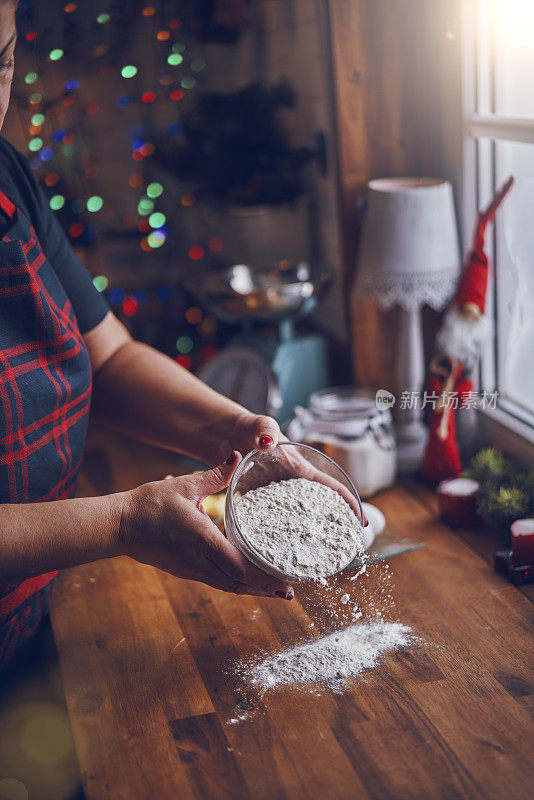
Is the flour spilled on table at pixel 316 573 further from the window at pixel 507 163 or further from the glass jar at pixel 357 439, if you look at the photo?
the window at pixel 507 163

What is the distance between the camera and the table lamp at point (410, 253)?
164 cm

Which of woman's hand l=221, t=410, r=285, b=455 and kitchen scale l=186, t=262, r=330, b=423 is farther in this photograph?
kitchen scale l=186, t=262, r=330, b=423

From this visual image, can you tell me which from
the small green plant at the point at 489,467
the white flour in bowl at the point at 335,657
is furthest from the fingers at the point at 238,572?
the small green plant at the point at 489,467

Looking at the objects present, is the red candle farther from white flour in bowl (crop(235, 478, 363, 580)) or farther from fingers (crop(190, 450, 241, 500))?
fingers (crop(190, 450, 241, 500))

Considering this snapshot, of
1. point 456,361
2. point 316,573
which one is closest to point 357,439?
point 456,361

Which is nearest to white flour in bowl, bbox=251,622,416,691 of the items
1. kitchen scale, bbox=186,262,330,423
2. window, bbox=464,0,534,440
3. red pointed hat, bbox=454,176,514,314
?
window, bbox=464,0,534,440

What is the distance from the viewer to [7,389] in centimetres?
96

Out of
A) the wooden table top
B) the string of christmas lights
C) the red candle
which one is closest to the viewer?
the wooden table top

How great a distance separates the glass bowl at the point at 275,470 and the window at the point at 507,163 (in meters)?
0.64

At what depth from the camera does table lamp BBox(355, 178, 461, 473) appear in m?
1.64

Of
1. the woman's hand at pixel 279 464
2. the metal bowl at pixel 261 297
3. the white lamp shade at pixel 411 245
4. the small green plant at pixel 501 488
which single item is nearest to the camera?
the woman's hand at pixel 279 464

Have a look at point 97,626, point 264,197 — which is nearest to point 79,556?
point 97,626

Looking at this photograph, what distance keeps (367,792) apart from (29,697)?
1.59ft

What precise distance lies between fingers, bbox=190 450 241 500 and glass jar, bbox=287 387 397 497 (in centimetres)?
60
